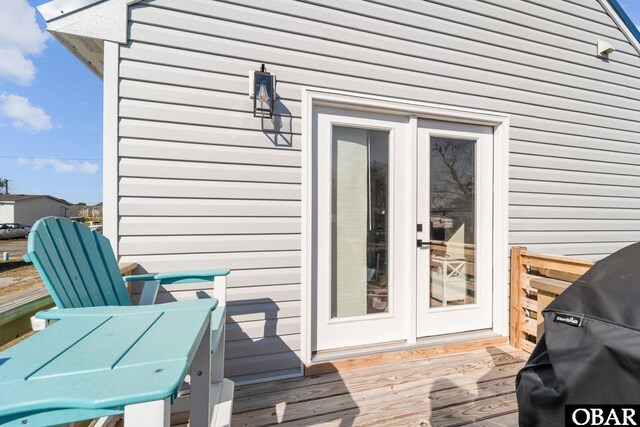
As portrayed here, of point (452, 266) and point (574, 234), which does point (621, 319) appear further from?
point (574, 234)

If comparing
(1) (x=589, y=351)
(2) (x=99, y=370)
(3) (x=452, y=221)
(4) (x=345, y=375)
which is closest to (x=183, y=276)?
(2) (x=99, y=370)

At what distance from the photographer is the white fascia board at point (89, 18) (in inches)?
73.7

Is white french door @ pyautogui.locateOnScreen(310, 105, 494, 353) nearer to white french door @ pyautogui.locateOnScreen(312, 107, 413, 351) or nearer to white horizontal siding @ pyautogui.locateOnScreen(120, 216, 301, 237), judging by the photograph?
white french door @ pyautogui.locateOnScreen(312, 107, 413, 351)

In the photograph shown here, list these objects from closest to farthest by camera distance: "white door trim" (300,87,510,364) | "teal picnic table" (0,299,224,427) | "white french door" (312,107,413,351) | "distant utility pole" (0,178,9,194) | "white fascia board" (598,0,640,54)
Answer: "teal picnic table" (0,299,224,427) → "white door trim" (300,87,510,364) → "white french door" (312,107,413,351) → "white fascia board" (598,0,640,54) → "distant utility pole" (0,178,9,194)

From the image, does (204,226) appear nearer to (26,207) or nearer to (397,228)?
(397,228)

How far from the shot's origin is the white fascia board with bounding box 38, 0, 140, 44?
1.87 m

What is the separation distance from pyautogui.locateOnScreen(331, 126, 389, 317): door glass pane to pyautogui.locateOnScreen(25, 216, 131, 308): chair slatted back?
1.42 m

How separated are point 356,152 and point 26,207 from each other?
3536 cm

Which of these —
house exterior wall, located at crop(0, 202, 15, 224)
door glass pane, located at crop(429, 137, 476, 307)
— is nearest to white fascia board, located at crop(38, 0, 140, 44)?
door glass pane, located at crop(429, 137, 476, 307)

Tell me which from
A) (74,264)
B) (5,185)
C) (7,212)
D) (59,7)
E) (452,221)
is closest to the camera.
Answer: (74,264)

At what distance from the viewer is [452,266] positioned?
272cm

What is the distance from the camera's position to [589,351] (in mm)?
771

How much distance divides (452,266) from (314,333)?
1.32 metres

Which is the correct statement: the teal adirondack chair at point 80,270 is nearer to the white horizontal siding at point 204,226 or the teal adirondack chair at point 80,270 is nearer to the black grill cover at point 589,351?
the white horizontal siding at point 204,226
